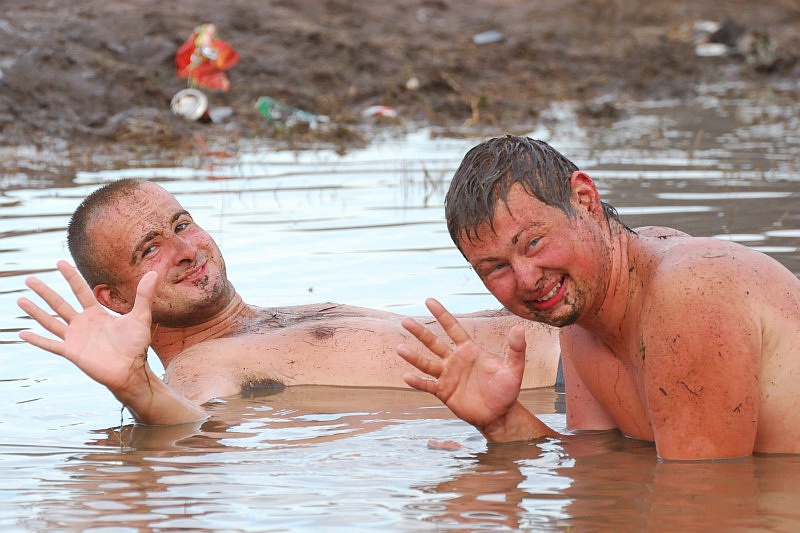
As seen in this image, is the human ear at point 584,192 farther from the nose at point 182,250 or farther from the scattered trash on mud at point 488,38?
the scattered trash on mud at point 488,38

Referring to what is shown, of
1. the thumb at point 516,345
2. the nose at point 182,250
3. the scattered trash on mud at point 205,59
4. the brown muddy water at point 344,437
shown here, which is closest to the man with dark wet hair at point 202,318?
the nose at point 182,250

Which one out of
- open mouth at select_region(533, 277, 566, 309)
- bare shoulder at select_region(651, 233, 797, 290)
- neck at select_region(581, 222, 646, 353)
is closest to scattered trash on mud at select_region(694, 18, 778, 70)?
neck at select_region(581, 222, 646, 353)

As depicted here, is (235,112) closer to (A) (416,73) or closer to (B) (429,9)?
(A) (416,73)

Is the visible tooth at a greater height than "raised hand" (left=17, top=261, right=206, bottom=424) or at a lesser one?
greater

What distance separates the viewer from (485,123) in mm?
14695

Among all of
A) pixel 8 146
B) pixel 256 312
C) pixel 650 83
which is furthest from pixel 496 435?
pixel 650 83

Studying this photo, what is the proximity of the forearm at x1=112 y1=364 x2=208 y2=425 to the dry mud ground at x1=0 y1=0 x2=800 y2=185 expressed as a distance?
20.6 ft

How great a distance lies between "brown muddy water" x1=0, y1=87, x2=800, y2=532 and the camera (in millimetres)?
4102

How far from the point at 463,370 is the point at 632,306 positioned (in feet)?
2.01

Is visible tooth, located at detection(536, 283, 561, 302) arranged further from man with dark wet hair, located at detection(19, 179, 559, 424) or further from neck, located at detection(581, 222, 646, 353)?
man with dark wet hair, located at detection(19, 179, 559, 424)

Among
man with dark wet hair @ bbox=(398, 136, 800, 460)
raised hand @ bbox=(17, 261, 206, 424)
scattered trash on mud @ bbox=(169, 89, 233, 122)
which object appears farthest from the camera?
scattered trash on mud @ bbox=(169, 89, 233, 122)

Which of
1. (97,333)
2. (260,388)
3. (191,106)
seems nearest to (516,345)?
(97,333)

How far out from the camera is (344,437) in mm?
5176

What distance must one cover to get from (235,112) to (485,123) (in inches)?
111
